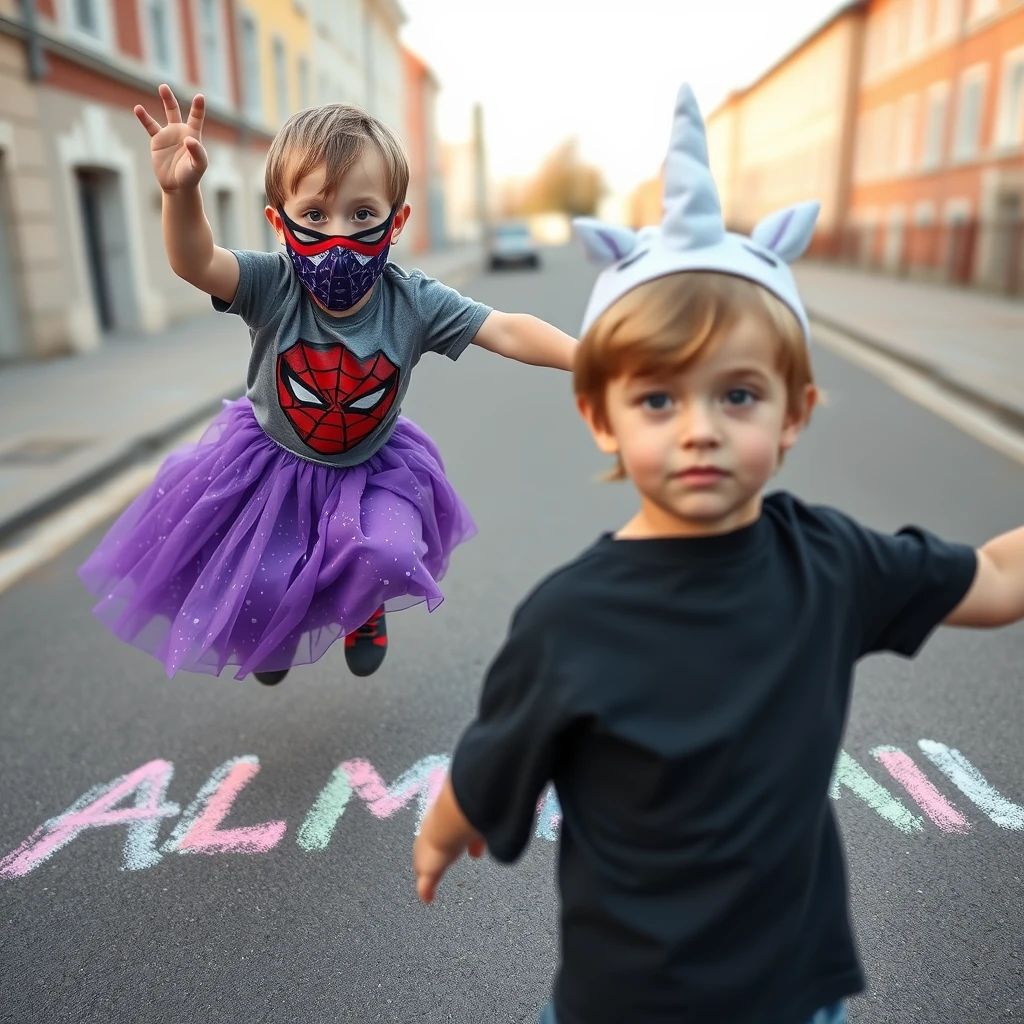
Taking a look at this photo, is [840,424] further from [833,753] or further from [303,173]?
[833,753]

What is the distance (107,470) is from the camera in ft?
23.2

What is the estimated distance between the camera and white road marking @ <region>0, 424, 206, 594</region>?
5.40m

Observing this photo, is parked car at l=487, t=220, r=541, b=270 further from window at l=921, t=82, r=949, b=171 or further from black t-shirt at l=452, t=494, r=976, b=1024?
black t-shirt at l=452, t=494, r=976, b=1024

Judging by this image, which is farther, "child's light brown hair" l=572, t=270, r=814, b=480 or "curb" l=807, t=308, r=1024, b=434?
"curb" l=807, t=308, r=1024, b=434

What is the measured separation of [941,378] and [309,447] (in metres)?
9.26

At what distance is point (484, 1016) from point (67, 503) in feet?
16.9

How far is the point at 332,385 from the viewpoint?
2.82 metres

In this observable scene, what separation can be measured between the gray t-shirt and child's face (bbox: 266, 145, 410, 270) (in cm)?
19

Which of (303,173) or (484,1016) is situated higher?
(303,173)

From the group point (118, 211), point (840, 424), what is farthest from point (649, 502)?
point (118, 211)

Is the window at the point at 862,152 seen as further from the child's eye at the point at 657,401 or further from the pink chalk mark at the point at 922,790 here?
the child's eye at the point at 657,401

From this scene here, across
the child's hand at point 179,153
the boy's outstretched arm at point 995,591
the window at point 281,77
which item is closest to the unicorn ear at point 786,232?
the boy's outstretched arm at point 995,591

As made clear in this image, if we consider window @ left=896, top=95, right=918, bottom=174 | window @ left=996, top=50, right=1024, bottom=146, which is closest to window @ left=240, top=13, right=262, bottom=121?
window @ left=996, top=50, right=1024, bottom=146

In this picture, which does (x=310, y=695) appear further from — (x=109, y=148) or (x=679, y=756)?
(x=109, y=148)
